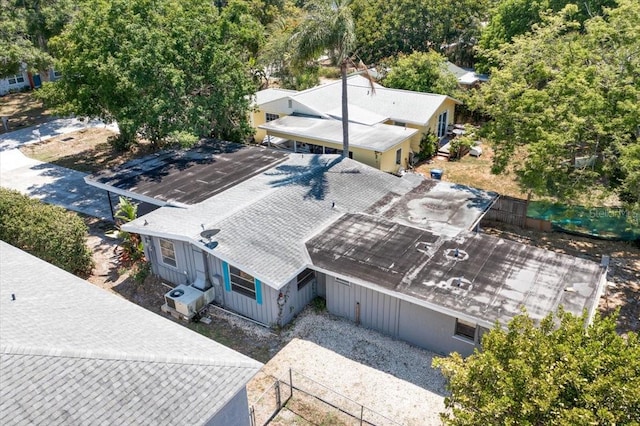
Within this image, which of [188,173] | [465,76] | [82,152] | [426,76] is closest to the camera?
[188,173]

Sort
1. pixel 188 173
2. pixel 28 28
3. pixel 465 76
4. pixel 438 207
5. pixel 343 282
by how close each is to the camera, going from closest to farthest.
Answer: pixel 343 282, pixel 438 207, pixel 188 173, pixel 28 28, pixel 465 76

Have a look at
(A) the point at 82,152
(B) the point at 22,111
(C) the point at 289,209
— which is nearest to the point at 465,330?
(C) the point at 289,209

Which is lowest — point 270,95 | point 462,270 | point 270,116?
point 462,270

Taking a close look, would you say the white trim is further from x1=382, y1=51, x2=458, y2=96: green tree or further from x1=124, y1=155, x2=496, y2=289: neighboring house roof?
x1=382, y1=51, x2=458, y2=96: green tree

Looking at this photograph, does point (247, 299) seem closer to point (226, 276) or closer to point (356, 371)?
point (226, 276)

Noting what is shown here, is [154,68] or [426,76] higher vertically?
[154,68]

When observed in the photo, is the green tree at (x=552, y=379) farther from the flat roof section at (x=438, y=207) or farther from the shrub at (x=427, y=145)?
the shrub at (x=427, y=145)

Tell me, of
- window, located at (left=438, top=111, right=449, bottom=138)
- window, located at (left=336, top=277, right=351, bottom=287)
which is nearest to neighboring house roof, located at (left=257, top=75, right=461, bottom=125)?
window, located at (left=438, top=111, right=449, bottom=138)
